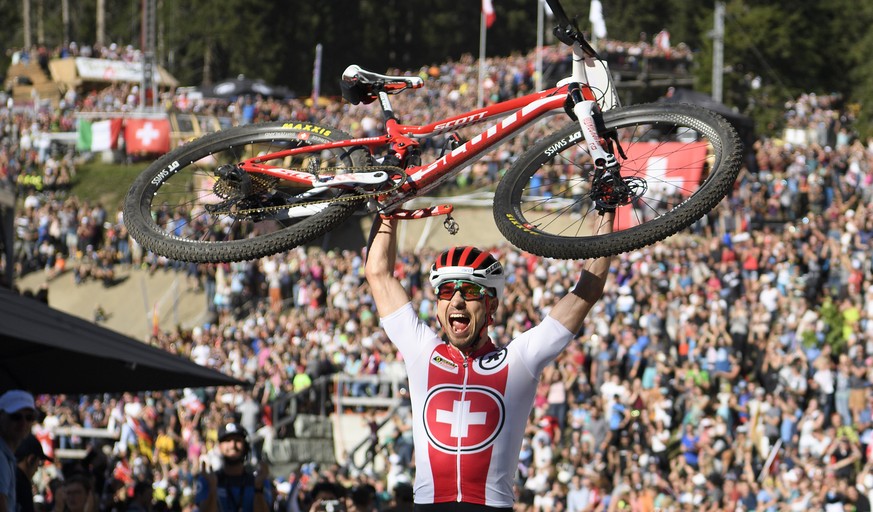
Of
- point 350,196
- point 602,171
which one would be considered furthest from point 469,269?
point 350,196

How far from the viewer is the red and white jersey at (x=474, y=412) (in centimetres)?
474

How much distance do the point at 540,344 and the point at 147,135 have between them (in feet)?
99.2

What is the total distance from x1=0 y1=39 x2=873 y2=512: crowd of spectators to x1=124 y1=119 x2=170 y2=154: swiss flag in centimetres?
744

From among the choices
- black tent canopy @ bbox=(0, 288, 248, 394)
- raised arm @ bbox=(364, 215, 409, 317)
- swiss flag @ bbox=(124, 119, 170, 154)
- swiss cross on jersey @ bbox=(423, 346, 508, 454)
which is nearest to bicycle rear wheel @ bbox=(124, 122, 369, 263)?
raised arm @ bbox=(364, 215, 409, 317)

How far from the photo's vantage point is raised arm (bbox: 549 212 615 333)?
4953 millimetres

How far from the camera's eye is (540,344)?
4902 mm

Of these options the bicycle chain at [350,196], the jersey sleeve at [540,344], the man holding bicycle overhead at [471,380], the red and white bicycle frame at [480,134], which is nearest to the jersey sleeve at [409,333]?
the man holding bicycle overhead at [471,380]

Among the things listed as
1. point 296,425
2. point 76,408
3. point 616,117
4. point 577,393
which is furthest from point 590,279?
point 76,408

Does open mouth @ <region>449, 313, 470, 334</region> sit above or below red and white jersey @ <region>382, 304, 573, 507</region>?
above

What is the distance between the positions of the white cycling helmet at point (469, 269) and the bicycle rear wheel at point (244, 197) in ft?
3.61

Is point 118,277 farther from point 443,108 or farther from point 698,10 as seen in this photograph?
point 698,10

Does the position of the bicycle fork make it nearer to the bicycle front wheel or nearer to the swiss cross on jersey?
the bicycle front wheel

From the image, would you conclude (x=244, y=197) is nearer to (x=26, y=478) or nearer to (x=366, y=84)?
(x=366, y=84)

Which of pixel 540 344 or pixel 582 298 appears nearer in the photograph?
pixel 540 344
